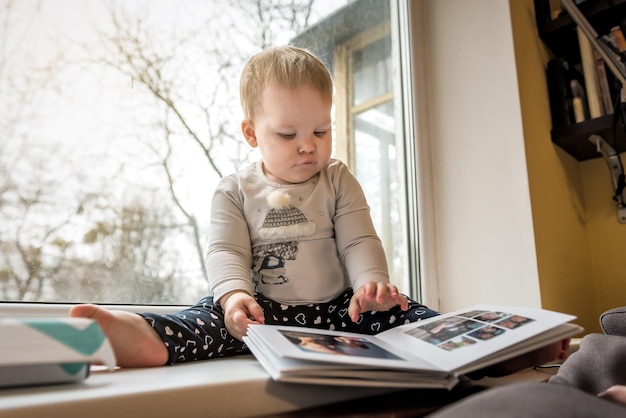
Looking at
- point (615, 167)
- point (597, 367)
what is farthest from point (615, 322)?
point (615, 167)

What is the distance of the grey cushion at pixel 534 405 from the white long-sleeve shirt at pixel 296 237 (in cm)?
46

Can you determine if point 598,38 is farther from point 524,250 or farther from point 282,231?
point 282,231

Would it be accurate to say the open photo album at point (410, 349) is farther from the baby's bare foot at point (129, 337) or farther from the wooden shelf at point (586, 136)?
the wooden shelf at point (586, 136)

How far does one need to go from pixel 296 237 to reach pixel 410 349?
0.37m

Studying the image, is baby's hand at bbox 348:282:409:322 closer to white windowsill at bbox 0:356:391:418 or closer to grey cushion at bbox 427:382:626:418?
white windowsill at bbox 0:356:391:418

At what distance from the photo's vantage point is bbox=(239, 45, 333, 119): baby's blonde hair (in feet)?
2.95

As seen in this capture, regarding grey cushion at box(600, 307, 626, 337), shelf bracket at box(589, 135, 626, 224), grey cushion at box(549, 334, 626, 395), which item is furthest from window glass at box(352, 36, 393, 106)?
grey cushion at box(549, 334, 626, 395)

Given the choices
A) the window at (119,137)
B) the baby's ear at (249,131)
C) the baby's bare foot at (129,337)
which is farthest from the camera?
the baby's ear at (249,131)

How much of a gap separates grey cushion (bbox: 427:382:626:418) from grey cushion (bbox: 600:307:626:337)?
0.56m

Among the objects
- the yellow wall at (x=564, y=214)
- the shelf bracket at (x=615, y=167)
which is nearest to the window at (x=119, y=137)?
the yellow wall at (x=564, y=214)

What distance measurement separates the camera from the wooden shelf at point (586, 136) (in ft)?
4.27

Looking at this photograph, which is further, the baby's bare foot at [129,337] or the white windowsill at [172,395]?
the baby's bare foot at [129,337]

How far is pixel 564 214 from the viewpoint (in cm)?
141

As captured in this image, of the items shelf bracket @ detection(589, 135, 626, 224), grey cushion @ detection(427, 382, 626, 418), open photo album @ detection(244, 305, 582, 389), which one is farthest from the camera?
shelf bracket @ detection(589, 135, 626, 224)
